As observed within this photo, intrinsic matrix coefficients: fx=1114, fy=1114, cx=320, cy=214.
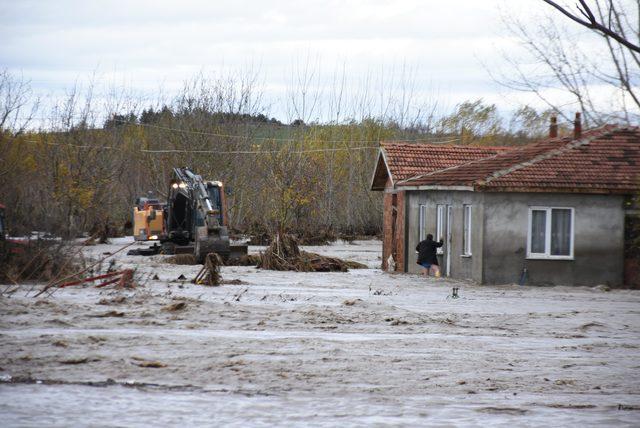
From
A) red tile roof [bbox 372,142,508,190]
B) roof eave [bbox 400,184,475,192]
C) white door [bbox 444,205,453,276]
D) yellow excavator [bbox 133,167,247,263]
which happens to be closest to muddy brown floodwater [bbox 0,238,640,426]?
roof eave [bbox 400,184,475,192]

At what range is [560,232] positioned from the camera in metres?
32.9

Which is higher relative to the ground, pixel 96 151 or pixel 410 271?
pixel 96 151

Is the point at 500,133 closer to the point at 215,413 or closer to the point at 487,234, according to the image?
the point at 487,234

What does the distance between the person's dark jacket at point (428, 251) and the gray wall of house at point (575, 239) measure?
3.35m

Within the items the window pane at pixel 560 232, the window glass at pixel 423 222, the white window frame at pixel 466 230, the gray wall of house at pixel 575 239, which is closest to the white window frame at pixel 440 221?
the window glass at pixel 423 222

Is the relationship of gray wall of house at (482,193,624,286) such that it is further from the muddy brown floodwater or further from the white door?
the muddy brown floodwater

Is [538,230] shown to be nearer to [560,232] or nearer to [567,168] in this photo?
[560,232]

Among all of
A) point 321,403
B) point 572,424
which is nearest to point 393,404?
point 321,403

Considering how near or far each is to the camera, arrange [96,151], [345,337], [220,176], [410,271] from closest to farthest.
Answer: [345,337], [410,271], [96,151], [220,176]

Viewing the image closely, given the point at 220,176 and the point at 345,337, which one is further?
the point at 220,176

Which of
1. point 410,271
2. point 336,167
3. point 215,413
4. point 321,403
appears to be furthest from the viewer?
point 336,167

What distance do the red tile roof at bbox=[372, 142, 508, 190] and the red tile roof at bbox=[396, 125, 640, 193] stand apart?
326 centimetres

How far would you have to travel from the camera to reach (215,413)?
10977 millimetres

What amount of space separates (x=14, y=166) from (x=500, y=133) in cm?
4586
